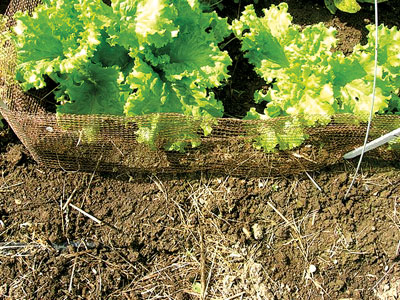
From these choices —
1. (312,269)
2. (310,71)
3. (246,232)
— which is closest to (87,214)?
(246,232)

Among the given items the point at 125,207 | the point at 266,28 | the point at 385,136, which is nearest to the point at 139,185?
the point at 125,207

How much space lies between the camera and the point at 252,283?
3455 millimetres

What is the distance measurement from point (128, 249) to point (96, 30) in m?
1.75

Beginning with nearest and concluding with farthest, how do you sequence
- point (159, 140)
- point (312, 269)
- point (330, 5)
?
point (159, 140)
point (312, 269)
point (330, 5)

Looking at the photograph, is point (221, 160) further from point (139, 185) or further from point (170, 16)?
point (170, 16)

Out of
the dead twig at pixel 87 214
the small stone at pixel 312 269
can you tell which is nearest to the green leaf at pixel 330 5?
the small stone at pixel 312 269

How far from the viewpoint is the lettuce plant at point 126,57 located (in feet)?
10.5

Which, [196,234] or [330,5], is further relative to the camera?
[330,5]

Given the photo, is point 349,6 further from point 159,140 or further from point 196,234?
point 196,234

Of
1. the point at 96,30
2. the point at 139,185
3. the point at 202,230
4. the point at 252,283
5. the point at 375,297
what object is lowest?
the point at 375,297

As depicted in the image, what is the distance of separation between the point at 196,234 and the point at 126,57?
1607 mm

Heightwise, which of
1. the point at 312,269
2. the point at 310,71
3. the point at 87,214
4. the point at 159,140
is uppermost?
the point at 310,71

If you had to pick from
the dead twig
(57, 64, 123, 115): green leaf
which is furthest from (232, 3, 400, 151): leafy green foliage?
the dead twig

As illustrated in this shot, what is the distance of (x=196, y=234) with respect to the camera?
141 inches
